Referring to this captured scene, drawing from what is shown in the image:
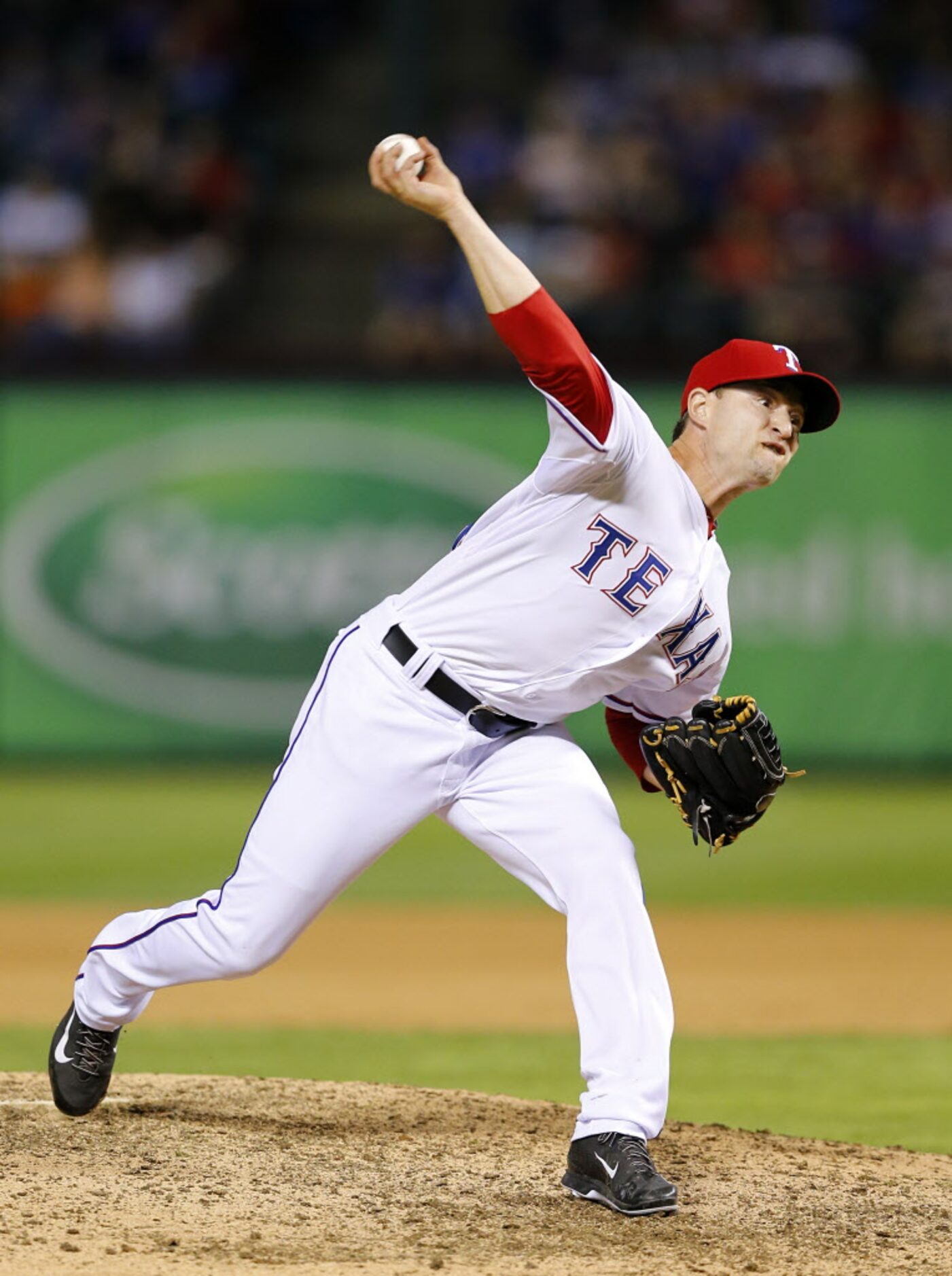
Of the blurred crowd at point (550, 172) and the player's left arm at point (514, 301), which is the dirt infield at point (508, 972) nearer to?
the player's left arm at point (514, 301)

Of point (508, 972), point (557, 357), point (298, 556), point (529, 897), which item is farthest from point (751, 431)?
point (298, 556)

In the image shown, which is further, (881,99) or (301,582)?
(881,99)

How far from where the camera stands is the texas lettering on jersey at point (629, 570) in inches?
154

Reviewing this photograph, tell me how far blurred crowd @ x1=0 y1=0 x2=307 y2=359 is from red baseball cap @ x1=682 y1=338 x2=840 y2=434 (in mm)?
8311

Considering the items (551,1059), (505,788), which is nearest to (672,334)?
(551,1059)

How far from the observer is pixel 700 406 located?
4.11 metres

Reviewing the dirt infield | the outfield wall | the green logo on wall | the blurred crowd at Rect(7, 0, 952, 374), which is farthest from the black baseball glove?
the blurred crowd at Rect(7, 0, 952, 374)

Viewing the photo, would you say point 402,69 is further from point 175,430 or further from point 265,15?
point 175,430

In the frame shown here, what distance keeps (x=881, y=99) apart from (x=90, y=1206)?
40.2ft

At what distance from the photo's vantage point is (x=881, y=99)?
14.3 m

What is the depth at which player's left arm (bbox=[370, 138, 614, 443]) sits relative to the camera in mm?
3586

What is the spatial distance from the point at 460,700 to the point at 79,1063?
1258mm

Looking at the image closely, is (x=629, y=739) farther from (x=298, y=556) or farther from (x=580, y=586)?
(x=298, y=556)

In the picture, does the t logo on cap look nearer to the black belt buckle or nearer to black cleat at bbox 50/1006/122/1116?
the black belt buckle
